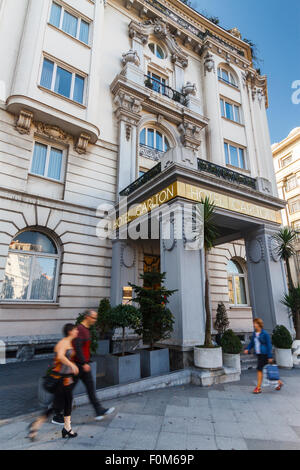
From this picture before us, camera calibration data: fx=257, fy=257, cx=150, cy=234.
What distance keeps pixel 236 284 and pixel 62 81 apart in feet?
49.0

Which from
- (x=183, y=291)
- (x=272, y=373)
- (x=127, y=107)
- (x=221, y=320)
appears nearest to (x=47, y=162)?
(x=127, y=107)

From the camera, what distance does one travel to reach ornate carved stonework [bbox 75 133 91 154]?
41.4 feet

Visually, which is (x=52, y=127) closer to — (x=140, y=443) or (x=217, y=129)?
(x=217, y=129)

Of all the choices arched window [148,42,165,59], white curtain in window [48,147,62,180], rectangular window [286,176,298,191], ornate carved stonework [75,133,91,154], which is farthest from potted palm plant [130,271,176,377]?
rectangular window [286,176,298,191]

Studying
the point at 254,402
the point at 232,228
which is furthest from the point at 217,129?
the point at 254,402

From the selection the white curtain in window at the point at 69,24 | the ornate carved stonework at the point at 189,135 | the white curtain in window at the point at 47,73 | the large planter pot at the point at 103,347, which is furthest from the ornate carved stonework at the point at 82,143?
the large planter pot at the point at 103,347

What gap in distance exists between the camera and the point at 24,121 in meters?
11.2

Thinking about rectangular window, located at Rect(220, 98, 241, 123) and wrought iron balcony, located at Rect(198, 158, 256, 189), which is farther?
rectangular window, located at Rect(220, 98, 241, 123)

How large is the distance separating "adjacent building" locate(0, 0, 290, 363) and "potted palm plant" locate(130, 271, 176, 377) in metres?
0.65

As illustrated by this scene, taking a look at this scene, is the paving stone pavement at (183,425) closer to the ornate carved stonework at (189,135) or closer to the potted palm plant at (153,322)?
the potted palm plant at (153,322)

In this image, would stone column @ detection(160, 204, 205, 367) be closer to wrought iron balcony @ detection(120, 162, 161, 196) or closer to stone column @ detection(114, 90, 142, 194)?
wrought iron balcony @ detection(120, 162, 161, 196)

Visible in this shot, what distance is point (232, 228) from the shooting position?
11.8m

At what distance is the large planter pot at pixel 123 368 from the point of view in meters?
6.22
